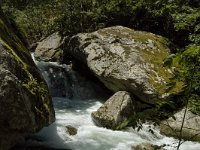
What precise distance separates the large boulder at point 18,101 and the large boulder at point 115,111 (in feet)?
9.60

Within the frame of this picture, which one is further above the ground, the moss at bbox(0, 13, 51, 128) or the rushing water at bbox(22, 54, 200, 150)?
the moss at bbox(0, 13, 51, 128)

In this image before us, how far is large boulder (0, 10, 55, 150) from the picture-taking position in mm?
5305

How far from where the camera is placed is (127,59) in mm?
11211

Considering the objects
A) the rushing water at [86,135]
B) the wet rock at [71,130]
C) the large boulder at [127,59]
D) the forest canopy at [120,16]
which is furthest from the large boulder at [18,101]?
the forest canopy at [120,16]

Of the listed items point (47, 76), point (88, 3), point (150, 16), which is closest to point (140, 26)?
point (150, 16)

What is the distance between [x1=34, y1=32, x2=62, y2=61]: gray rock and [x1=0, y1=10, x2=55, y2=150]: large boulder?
9.48 m

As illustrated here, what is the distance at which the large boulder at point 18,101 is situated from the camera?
5.30 meters

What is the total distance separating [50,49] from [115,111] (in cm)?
788

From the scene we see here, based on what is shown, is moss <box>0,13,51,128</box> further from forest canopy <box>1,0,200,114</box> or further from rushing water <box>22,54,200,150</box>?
forest canopy <box>1,0,200,114</box>

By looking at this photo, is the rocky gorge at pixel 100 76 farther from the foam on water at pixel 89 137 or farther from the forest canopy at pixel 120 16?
the forest canopy at pixel 120 16

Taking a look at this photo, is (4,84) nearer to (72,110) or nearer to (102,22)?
(72,110)

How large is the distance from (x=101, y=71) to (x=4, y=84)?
20.9ft

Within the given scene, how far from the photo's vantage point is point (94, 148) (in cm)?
789

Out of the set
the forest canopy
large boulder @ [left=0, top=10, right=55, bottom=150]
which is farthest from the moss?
the forest canopy
